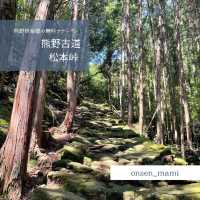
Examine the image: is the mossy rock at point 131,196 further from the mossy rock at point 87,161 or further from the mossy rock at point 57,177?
the mossy rock at point 87,161

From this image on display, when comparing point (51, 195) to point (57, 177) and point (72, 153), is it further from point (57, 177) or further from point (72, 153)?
point (72, 153)

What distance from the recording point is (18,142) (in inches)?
335

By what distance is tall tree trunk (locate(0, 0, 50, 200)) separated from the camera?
325 inches

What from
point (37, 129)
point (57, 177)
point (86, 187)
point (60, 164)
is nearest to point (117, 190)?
point (86, 187)

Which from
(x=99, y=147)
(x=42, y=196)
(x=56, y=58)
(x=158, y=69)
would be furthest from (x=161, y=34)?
(x=42, y=196)

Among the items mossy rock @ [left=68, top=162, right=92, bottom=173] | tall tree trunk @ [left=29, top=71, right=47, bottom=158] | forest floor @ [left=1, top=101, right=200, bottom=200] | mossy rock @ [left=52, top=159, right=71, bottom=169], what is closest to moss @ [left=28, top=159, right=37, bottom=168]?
forest floor @ [left=1, top=101, right=200, bottom=200]

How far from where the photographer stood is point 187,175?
8.27 metres

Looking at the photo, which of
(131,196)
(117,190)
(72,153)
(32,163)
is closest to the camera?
(131,196)

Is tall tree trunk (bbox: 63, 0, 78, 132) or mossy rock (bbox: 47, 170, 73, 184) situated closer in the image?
mossy rock (bbox: 47, 170, 73, 184)

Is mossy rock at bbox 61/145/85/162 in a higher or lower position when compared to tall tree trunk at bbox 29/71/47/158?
lower

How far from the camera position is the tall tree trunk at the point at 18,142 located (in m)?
8.26

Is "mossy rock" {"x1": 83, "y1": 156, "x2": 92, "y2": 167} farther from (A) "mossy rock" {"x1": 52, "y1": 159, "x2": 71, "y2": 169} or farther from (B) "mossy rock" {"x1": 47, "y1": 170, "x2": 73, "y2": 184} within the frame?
(B) "mossy rock" {"x1": 47, "y1": 170, "x2": 73, "y2": 184}

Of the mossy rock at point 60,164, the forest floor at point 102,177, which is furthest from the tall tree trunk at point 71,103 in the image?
the mossy rock at point 60,164

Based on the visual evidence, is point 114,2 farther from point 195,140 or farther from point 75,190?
point 75,190
